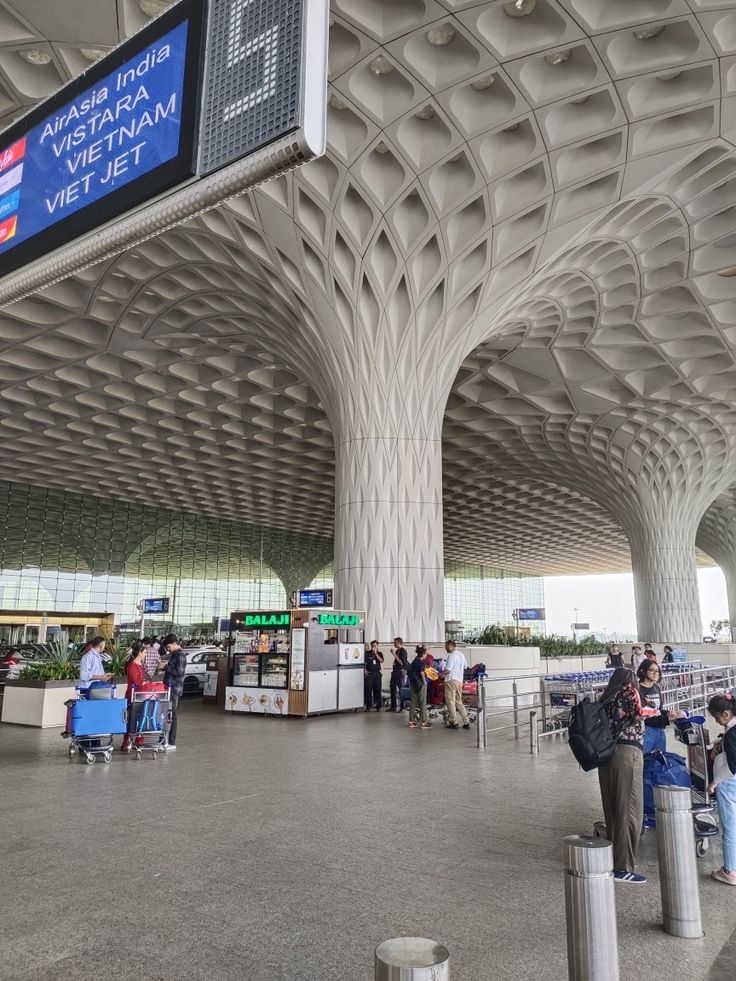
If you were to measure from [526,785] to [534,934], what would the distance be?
161 inches

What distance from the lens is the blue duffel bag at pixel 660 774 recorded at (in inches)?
224

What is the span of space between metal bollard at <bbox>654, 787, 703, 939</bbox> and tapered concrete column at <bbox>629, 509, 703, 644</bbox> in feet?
104

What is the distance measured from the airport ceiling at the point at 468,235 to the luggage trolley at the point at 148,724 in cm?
1029

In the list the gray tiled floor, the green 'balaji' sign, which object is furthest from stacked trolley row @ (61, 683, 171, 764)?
the green 'balaji' sign

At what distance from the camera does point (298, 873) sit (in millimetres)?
4734

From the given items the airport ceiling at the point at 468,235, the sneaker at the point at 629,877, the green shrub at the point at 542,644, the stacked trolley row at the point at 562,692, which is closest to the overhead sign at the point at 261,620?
the stacked trolley row at the point at 562,692

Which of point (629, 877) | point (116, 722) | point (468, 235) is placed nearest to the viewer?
point (629, 877)

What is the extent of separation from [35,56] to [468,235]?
31.5ft

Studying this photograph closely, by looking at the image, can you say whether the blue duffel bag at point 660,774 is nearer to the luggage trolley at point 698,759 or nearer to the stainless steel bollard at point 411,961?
the luggage trolley at point 698,759

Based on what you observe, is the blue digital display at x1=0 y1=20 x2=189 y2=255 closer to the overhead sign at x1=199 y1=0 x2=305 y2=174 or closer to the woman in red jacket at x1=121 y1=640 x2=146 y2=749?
the overhead sign at x1=199 y1=0 x2=305 y2=174

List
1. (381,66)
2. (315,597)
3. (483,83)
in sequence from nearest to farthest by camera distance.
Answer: (381,66) → (483,83) → (315,597)

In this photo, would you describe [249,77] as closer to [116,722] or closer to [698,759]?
[698,759]

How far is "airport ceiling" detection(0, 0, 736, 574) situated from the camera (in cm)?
1245

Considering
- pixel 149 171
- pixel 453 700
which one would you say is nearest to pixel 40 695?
pixel 453 700
